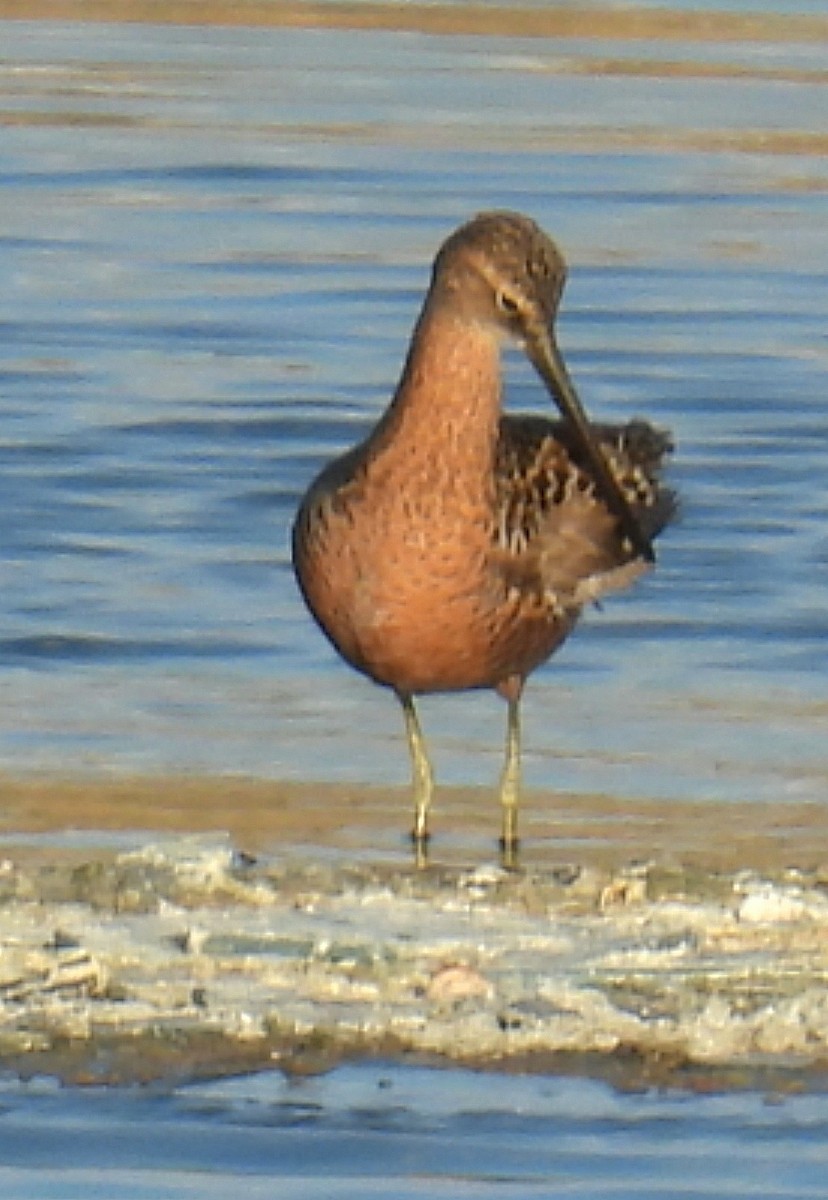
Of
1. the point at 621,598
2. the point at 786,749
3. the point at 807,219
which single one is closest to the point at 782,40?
the point at 807,219

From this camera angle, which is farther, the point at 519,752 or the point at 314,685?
the point at 314,685

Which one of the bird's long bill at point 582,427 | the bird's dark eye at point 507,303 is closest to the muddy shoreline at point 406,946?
the bird's long bill at point 582,427

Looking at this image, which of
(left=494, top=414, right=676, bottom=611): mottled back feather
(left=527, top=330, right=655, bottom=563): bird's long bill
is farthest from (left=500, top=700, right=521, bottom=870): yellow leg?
(left=527, top=330, right=655, bottom=563): bird's long bill

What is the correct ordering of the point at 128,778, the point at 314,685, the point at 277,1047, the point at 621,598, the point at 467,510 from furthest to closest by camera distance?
1. the point at 621,598
2. the point at 314,685
3. the point at 128,778
4. the point at 467,510
5. the point at 277,1047

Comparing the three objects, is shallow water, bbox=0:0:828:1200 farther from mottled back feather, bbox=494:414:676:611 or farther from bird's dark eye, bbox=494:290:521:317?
bird's dark eye, bbox=494:290:521:317

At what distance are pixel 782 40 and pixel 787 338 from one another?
5.51 meters

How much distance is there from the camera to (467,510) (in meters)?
7.73

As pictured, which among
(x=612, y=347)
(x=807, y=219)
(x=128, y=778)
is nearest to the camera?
(x=128, y=778)

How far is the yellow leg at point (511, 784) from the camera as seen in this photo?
312 inches

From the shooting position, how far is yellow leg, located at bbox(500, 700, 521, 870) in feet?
26.0

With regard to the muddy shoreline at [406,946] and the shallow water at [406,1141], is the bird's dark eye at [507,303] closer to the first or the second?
the muddy shoreline at [406,946]

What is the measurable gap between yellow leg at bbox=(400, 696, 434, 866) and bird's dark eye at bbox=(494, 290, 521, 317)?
901 mm

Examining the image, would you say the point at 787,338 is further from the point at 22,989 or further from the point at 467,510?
the point at 22,989

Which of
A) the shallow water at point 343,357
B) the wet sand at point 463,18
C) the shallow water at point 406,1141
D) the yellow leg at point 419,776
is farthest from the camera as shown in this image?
Answer: the wet sand at point 463,18
